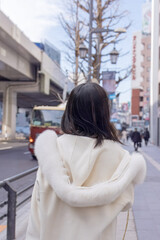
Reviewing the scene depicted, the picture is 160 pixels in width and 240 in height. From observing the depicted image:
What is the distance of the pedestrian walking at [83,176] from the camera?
1701mm

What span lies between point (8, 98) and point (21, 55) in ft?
34.2

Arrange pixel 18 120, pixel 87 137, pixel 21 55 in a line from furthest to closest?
pixel 18 120 < pixel 21 55 < pixel 87 137

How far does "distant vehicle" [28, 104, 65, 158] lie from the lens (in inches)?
668

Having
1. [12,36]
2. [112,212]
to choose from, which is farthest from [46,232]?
[12,36]

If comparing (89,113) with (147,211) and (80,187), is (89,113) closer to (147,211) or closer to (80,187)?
(80,187)

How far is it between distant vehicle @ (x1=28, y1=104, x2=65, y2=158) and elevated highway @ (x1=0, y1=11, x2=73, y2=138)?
585cm

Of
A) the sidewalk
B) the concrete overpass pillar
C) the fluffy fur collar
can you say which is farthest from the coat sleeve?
the concrete overpass pillar

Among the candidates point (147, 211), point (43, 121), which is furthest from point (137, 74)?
point (147, 211)

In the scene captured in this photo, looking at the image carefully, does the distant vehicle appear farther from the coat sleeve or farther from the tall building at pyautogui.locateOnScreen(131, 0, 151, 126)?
the tall building at pyautogui.locateOnScreen(131, 0, 151, 126)

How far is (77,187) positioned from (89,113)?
382 millimetres

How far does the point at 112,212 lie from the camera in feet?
5.71

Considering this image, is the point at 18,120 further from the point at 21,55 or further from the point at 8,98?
the point at 21,55

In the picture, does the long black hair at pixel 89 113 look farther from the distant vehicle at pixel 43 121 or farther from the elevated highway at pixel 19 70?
the elevated highway at pixel 19 70

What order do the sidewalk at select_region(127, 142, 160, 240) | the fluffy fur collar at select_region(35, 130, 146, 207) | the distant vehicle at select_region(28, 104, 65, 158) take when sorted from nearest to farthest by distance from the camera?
the fluffy fur collar at select_region(35, 130, 146, 207), the sidewalk at select_region(127, 142, 160, 240), the distant vehicle at select_region(28, 104, 65, 158)
